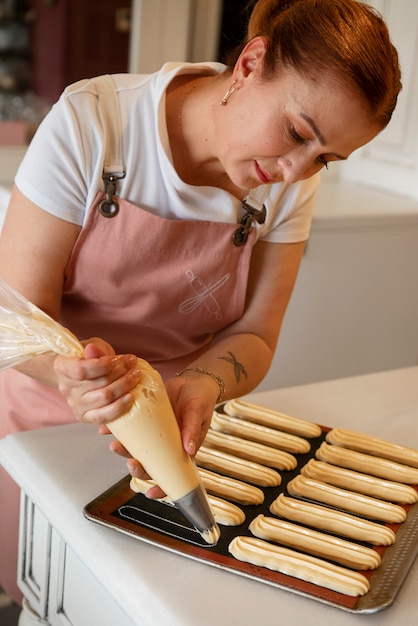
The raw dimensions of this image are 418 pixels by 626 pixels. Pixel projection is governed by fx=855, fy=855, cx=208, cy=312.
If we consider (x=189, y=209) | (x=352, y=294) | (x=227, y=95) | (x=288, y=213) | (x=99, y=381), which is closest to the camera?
(x=99, y=381)

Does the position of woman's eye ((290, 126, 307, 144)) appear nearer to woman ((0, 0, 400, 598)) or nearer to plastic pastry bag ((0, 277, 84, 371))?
woman ((0, 0, 400, 598))

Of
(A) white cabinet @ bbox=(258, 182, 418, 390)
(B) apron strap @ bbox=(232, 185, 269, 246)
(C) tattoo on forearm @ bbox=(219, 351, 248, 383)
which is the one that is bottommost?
(A) white cabinet @ bbox=(258, 182, 418, 390)

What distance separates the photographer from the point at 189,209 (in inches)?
57.7

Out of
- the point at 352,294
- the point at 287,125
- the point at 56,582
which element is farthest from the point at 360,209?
the point at 56,582

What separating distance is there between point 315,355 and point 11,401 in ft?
4.73

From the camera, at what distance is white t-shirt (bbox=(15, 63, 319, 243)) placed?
1338 mm

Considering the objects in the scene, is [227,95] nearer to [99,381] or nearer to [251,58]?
[251,58]

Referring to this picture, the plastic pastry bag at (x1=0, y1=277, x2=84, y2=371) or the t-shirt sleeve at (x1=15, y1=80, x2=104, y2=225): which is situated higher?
the t-shirt sleeve at (x1=15, y1=80, x2=104, y2=225)

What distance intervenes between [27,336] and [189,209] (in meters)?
0.49

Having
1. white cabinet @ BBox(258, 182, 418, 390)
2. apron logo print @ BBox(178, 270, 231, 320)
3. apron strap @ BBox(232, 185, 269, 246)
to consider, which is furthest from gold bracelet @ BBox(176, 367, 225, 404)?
white cabinet @ BBox(258, 182, 418, 390)

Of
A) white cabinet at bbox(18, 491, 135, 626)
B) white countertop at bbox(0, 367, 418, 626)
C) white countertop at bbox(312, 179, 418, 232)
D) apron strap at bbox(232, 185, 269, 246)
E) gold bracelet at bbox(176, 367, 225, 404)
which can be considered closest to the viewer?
white countertop at bbox(0, 367, 418, 626)

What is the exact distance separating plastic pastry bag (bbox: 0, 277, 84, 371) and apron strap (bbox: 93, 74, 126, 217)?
351mm

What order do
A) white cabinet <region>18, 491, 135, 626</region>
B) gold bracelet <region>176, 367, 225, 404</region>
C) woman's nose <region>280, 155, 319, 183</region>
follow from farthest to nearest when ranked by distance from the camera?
gold bracelet <region>176, 367, 225, 404</region> → woman's nose <region>280, 155, 319, 183</region> → white cabinet <region>18, 491, 135, 626</region>

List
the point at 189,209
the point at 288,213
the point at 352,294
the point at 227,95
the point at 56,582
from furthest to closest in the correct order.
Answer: the point at 352,294 → the point at 288,213 → the point at 189,209 → the point at 227,95 → the point at 56,582
